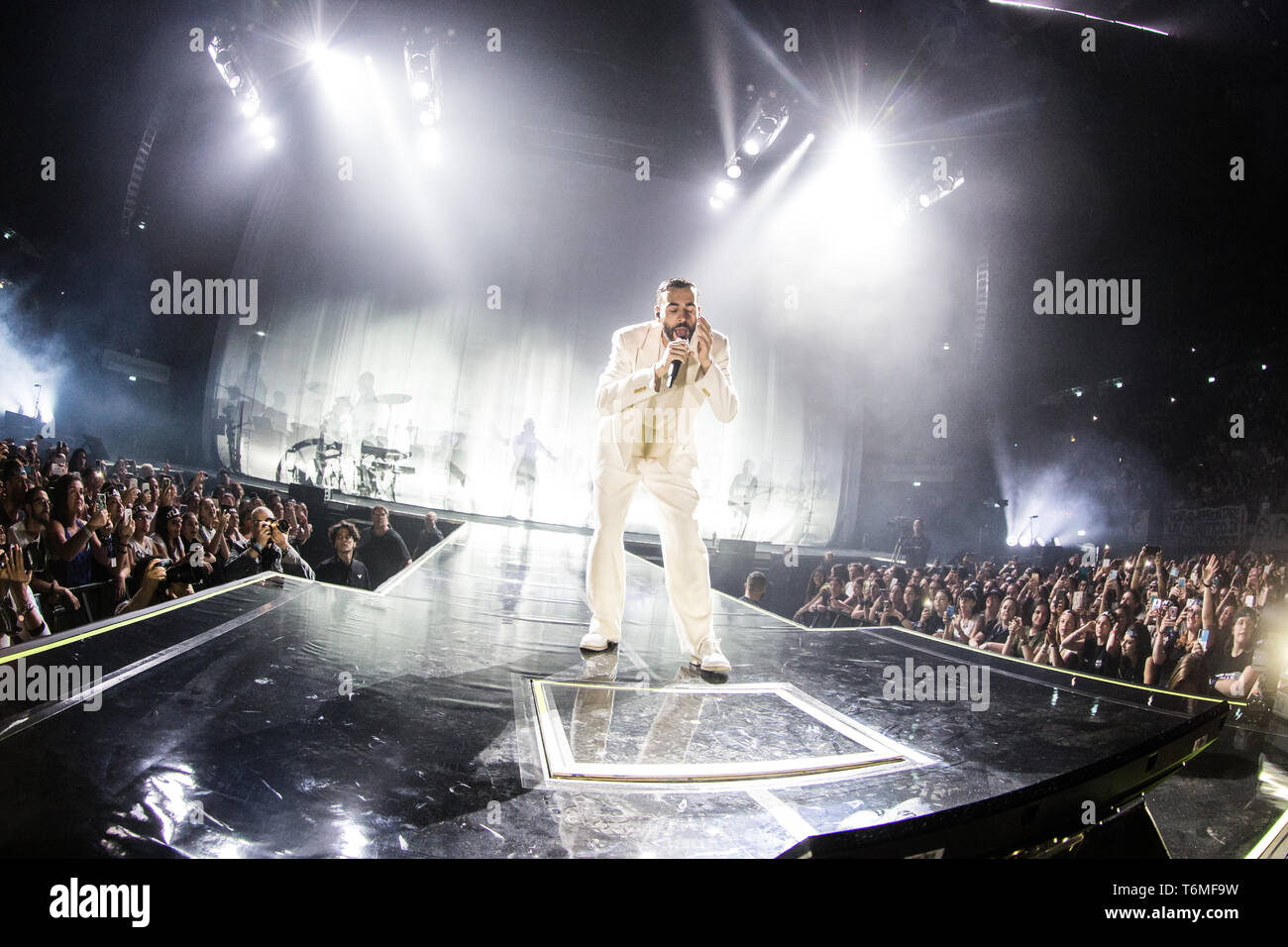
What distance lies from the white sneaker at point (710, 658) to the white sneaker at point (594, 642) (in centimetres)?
37

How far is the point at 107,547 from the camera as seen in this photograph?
359cm

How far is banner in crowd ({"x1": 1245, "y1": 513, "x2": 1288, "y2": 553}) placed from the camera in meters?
5.04

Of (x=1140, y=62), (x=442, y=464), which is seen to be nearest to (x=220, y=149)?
(x=442, y=464)

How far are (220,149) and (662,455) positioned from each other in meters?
9.98

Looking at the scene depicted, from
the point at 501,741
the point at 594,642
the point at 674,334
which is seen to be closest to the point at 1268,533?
the point at 674,334

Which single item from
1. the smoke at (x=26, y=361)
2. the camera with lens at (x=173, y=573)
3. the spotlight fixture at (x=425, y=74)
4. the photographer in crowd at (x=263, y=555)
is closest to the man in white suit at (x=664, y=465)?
the photographer in crowd at (x=263, y=555)

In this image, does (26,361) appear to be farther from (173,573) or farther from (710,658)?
(710,658)

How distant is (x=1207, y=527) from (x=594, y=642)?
297 inches

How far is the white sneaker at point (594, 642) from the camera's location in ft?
7.73

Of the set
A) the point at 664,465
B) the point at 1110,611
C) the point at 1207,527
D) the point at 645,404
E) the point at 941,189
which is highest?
the point at 941,189

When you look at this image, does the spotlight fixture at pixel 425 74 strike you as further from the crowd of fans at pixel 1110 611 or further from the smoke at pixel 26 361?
the crowd of fans at pixel 1110 611

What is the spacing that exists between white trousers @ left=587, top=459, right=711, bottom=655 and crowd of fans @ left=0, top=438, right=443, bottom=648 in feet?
8.37

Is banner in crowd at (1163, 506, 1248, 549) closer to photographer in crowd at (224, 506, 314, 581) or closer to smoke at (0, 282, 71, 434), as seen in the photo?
photographer in crowd at (224, 506, 314, 581)
